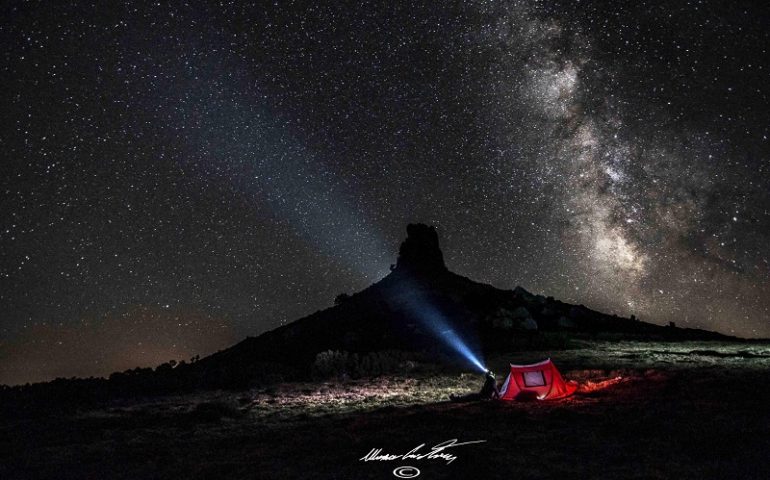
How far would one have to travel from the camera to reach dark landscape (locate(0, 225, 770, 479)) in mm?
8258

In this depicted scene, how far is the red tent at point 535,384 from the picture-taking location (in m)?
14.4

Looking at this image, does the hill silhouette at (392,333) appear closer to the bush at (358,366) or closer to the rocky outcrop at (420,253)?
the rocky outcrop at (420,253)

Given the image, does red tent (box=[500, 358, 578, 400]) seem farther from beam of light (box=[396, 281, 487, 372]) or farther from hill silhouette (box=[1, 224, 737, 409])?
hill silhouette (box=[1, 224, 737, 409])

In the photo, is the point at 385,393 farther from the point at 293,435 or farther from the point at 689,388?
the point at 689,388

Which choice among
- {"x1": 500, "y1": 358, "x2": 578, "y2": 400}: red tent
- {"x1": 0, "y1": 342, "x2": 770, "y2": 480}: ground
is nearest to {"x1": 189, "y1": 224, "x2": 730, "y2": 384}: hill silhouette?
{"x1": 0, "y1": 342, "x2": 770, "y2": 480}: ground

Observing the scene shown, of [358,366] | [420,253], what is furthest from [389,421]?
[420,253]

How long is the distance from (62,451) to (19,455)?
0.79 metres

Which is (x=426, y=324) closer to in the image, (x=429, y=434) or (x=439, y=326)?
(x=439, y=326)

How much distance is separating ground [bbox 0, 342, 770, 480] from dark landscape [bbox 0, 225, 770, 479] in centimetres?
4
